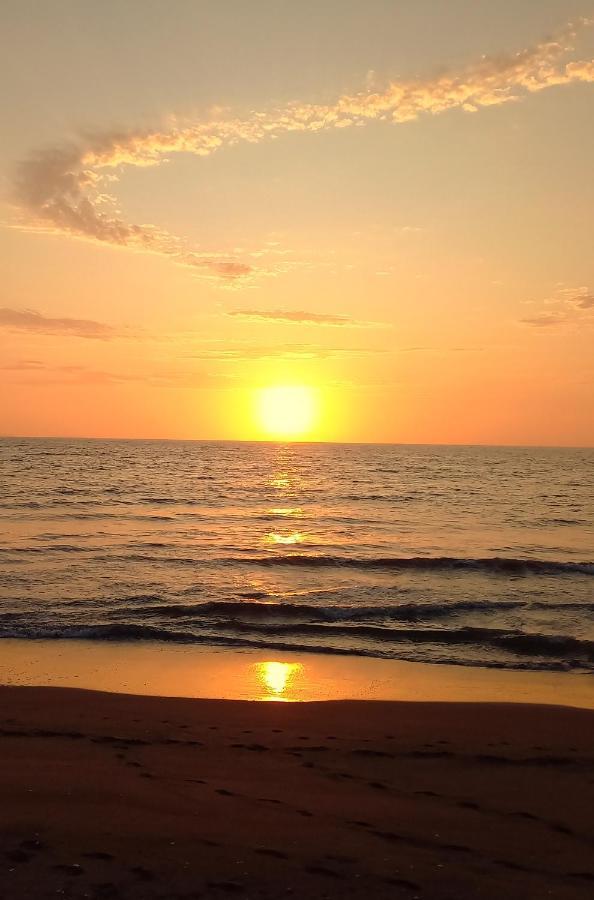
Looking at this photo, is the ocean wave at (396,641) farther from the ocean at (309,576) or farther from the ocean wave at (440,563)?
the ocean wave at (440,563)

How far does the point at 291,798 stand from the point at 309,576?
51.4ft

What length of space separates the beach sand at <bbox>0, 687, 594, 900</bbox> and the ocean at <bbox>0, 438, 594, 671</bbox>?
4.58m

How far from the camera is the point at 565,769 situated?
8.23 m

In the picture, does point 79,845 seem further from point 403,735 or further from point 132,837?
point 403,735

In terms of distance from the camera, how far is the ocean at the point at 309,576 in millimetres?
15320

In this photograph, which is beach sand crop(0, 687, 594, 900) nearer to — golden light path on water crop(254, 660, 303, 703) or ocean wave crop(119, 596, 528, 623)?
golden light path on water crop(254, 660, 303, 703)

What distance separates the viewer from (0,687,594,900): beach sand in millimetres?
5363

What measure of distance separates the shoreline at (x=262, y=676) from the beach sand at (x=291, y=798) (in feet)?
2.47

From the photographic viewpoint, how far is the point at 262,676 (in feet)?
41.7

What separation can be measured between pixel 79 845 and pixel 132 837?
0.45 meters

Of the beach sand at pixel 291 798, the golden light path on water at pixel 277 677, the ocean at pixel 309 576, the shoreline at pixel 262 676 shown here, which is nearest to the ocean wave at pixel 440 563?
the ocean at pixel 309 576

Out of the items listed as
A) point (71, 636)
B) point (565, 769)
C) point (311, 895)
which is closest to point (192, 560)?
point (71, 636)

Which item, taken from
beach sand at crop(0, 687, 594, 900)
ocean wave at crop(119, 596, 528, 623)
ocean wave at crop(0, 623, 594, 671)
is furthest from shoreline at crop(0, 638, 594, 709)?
ocean wave at crop(119, 596, 528, 623)

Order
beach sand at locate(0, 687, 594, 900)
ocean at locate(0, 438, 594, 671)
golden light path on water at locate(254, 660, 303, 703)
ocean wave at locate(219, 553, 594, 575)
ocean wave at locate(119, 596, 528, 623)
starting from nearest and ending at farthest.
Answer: beach sand at locate(0, 687, 594, 900), golden light path on water at locate(254, 660, 303, 703), ocean at locate(0, 438, 594, 671), ocean wave at locate(119, 596, 528, 623), ocean wave at locate(219, 553, 594, 575)
